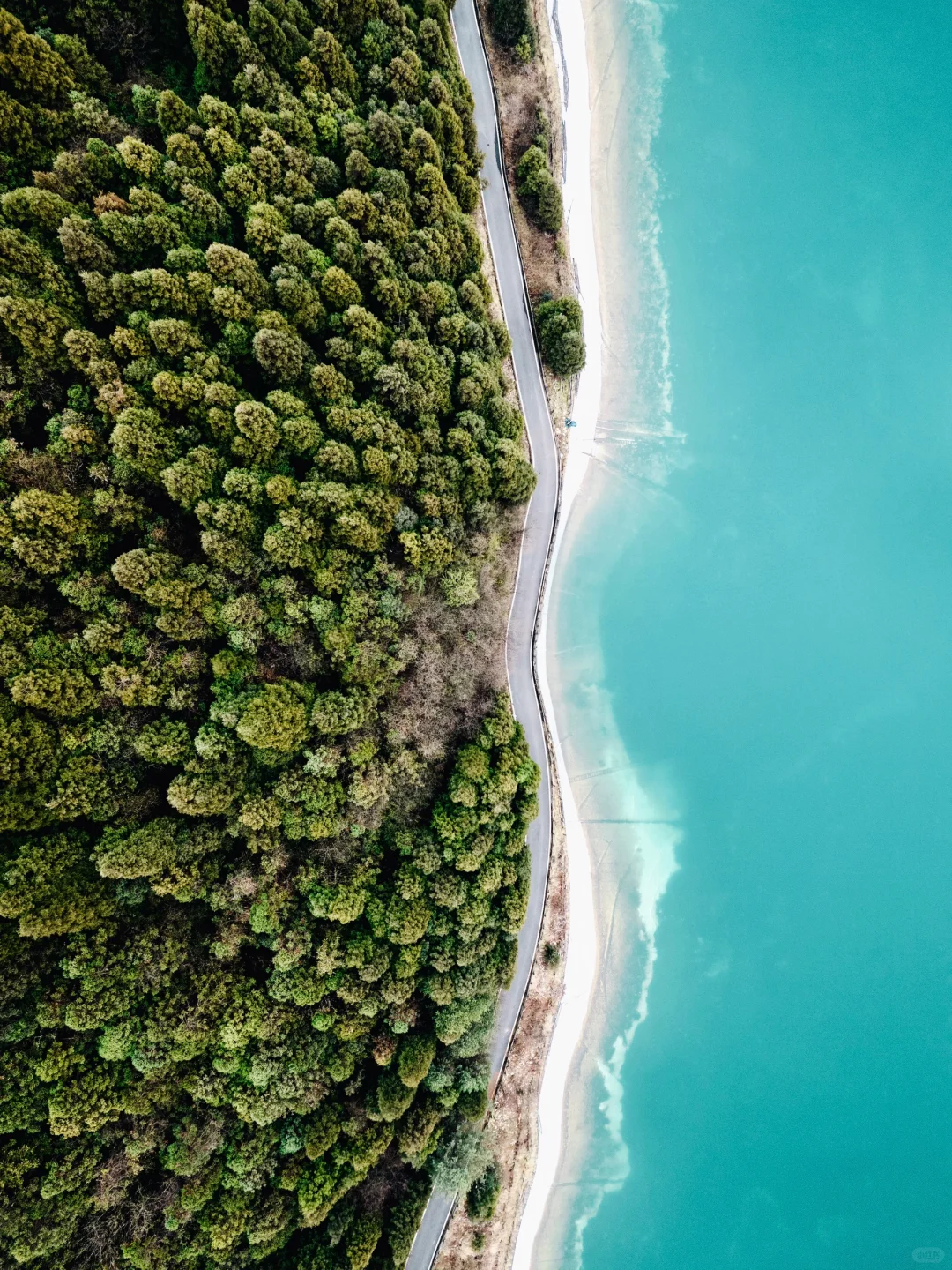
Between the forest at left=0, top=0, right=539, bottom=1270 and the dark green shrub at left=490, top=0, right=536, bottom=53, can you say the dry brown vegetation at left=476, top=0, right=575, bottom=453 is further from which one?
the forest at left=0, top=0, right=539, bottom=1270

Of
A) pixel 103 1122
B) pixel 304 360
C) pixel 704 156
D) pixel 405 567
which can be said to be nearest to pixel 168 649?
pixel 405 567

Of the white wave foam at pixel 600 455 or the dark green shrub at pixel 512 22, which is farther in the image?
the white wave foam at pixel 600 455

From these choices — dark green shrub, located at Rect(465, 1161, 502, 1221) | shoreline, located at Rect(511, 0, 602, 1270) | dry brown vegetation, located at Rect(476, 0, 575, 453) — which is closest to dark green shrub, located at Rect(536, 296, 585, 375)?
dry brown vegetation, located at Rect(476, 0, 575, 453)

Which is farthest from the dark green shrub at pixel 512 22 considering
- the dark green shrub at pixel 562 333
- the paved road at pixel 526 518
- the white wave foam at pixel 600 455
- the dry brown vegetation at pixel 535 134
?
the dark green shrub at pixel 562 333

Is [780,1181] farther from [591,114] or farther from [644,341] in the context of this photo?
[591,114]

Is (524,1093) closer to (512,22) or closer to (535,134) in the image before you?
(535,134)

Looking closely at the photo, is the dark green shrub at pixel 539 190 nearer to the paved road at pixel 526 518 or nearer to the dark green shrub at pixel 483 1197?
the paved road at pixel 526 518

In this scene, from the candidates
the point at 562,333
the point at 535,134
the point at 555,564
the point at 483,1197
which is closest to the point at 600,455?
the point at 555,564
